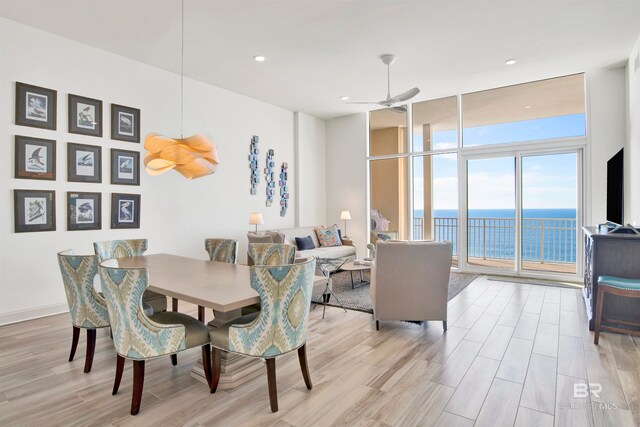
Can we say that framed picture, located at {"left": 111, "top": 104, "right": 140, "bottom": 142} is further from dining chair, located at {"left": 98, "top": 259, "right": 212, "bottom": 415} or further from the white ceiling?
dining chair, located at {"left": 98, "top": 259, "right": 212, "bottom": 415}

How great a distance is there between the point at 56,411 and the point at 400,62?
16.6ft

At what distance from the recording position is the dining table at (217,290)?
80.4 inches

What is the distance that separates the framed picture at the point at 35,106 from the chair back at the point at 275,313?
11.9 feet

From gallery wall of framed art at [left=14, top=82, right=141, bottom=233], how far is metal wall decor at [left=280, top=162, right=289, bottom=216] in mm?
2866

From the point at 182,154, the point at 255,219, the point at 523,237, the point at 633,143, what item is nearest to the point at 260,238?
the point at 255,219

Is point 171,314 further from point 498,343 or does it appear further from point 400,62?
point 400,62

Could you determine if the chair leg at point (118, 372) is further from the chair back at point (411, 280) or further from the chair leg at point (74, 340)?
the chair back at point (411, 280)

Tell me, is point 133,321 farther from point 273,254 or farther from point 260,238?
point 260,238

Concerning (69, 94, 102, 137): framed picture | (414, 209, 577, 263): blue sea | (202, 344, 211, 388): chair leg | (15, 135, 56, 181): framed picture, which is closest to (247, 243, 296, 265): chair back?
(202, 344, 211, 388): chair leg

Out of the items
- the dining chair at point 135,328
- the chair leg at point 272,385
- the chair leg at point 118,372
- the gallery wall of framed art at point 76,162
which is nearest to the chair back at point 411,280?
the chair leg at point 272,385

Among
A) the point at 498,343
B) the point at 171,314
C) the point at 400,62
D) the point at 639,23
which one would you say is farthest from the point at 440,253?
the point at 639,23

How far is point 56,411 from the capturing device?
2.16 meters

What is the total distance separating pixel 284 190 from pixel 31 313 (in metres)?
4.40

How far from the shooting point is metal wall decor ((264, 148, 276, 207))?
6.80 metres
